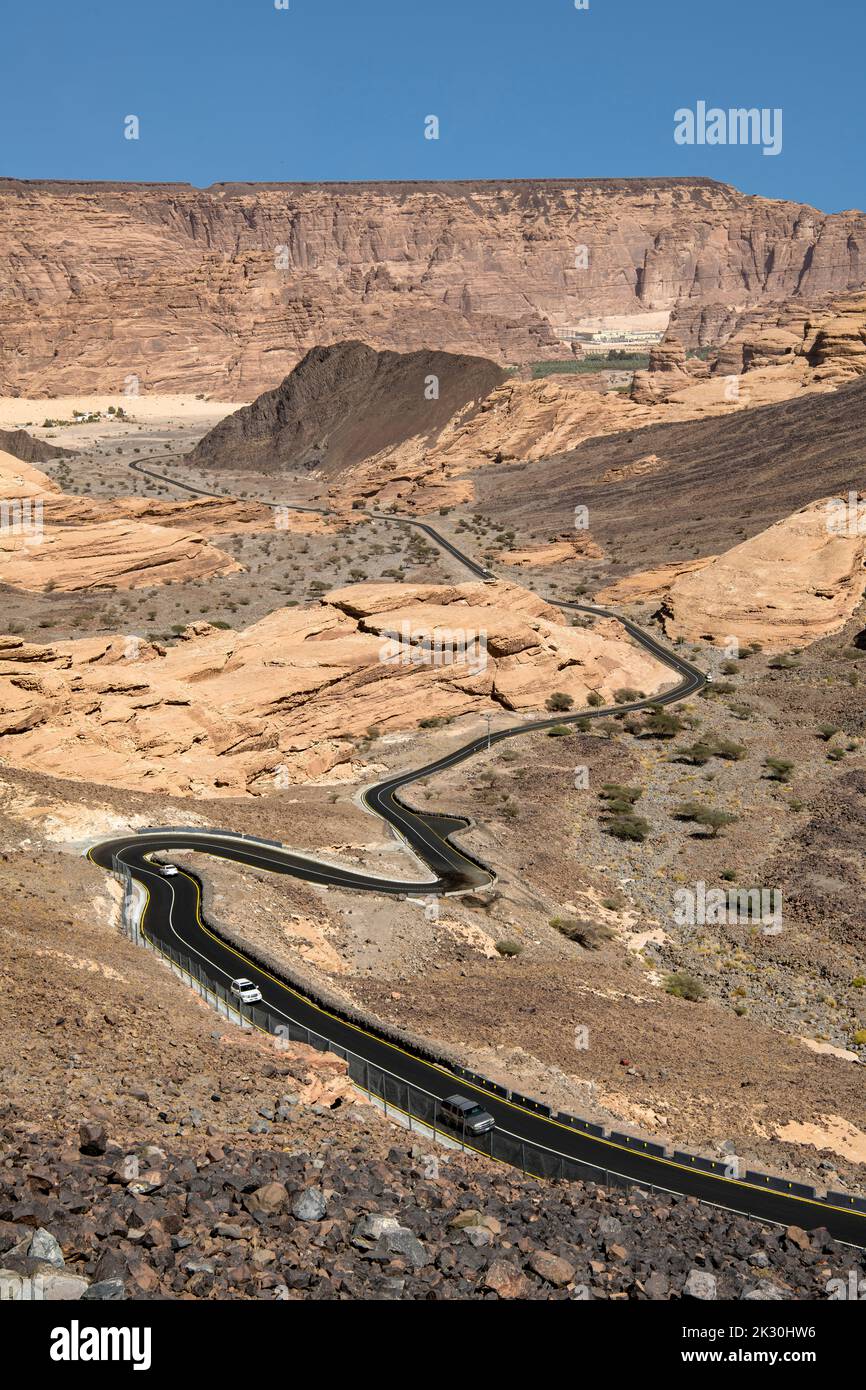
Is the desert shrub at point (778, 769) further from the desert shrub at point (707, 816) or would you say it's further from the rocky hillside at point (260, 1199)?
the rocky hillside at point (260, 1199)

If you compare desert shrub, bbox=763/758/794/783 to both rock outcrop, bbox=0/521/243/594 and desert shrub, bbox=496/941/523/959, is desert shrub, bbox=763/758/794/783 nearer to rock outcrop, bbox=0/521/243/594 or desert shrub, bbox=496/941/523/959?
desert shrub, bbox=496/941/523/959

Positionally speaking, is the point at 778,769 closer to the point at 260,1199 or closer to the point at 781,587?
the point at 781,587

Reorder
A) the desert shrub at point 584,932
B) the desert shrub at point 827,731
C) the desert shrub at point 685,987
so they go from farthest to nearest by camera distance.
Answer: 1. the desert shrub at point 827,731
2. the desert shrub at point 584,932
3. the desert shrub at point 685,987

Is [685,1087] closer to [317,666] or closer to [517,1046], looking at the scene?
[517,1046]

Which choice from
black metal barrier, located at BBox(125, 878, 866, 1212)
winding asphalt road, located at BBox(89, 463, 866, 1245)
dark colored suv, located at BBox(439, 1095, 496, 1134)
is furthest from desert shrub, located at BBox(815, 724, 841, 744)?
dark colored suv, located at BBox(439, 1095, 496, 1134)

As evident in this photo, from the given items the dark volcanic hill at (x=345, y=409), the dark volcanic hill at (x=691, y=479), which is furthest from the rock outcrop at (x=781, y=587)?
the dark volcanic hill at (x=345, y=409)

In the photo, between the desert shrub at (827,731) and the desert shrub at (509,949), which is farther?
the desert shrub at (827,731)

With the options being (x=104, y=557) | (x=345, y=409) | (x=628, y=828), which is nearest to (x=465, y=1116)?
(x=628, y=828)
